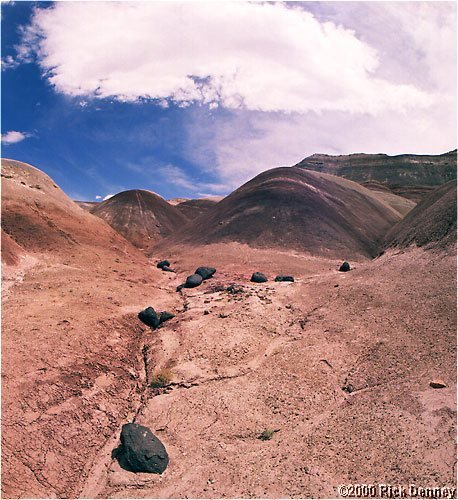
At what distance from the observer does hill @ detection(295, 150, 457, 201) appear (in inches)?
4344

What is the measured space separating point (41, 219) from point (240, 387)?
23.0 meters

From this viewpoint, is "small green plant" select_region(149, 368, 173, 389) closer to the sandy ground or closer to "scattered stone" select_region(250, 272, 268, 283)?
the sandy ground

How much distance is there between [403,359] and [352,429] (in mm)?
3524

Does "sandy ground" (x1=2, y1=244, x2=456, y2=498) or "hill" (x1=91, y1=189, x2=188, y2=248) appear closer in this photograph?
"sandy ground" (x1=2, y1=244, x2=456, y2=498)

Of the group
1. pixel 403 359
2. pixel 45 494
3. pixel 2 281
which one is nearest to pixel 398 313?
pixel 403 359

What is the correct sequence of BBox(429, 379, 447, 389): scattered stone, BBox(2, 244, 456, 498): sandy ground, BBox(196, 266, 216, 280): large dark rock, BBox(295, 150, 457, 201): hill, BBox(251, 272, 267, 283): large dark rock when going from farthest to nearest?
BBox(295, 150, 457, 201): hill → BBox(196, 266, 216, 280): large dark rock → BBox(251, 272, 267, 283): large dark rock → BBox(429, 379, 447, 389): scattered stone → BBox(2, 244, 456, 498): sandy ground

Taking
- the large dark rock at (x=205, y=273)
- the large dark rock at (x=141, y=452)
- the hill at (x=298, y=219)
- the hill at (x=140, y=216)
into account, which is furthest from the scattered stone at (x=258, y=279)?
the hill at (x=140, y=216)

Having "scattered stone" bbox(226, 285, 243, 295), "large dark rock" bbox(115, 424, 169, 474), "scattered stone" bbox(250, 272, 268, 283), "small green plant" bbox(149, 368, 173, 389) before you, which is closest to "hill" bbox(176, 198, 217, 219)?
"scattered stone" bbox(250, 272, 268, 283)

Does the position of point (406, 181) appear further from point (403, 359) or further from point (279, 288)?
point (403, 359)

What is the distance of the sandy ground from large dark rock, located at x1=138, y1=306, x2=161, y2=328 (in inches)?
24.5

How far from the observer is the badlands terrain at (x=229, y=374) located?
8.57 metres

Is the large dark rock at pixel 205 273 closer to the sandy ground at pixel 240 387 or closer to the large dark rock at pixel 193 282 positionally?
the large dark rock at pixel 193 282

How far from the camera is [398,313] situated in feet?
47.5

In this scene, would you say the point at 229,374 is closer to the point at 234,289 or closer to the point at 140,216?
the point at 234,289
